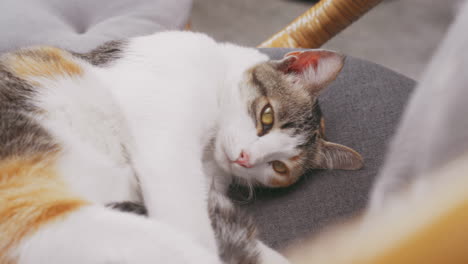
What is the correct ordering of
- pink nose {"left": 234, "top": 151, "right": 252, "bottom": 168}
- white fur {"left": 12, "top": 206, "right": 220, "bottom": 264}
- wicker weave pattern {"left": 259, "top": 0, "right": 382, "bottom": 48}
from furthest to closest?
wicker weave pattern {"left": 259, "top": 0, "right": 382, "bottom": 48}, pink nose {"left": 234, "top": 151, "right": 252, "bottom": 168}, white fur {"left": 12, "top": 206, "right": 220, "bottom": 264}

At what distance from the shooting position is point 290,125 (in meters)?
1.06

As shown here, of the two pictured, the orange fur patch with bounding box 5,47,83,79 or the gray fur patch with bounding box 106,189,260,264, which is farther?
the orange fur patch with bounding box 5,47,83,79

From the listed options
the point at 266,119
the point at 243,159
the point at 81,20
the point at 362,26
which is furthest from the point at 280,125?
the point at 362,26

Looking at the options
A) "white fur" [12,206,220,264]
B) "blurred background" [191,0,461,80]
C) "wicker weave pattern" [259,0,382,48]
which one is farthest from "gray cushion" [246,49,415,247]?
"blurred background" [191,0,461,80]

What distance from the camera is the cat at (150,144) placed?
63 cm

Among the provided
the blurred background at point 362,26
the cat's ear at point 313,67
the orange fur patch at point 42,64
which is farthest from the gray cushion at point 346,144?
the blurred background at point 362,26

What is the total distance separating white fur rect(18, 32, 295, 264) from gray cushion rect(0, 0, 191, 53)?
31 centimetres

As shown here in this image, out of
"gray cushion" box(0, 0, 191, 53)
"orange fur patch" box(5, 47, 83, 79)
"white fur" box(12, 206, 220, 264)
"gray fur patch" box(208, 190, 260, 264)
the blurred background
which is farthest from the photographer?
the blurred background

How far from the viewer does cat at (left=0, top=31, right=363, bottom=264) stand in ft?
2.07

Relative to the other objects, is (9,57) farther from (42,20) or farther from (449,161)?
(449,161)

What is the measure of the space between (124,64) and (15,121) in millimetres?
336

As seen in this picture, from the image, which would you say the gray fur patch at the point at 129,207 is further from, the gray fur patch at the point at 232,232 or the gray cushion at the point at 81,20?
the gray cushion at the point at 81,20

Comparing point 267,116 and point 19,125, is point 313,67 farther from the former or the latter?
point 19,125

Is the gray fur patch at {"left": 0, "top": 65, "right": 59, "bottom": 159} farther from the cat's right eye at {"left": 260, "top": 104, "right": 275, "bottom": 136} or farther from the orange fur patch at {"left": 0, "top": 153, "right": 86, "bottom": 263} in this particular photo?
the cat's right eye at {"left": 260, "top": 104, "right": 275, "bottom": 136}
